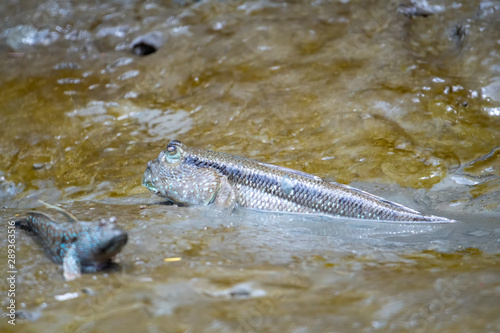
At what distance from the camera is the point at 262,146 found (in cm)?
468

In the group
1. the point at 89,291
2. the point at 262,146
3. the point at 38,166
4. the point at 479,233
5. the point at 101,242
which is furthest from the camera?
the point at 38,166

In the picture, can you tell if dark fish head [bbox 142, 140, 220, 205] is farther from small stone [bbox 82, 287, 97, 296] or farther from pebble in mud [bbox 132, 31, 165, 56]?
pebble in mud [bbox 132, 31, 165, 56]

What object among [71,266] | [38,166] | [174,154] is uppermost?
[174,154]

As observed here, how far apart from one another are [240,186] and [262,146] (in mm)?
995

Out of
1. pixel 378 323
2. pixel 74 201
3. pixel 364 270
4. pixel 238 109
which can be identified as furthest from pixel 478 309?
pixel 238 109

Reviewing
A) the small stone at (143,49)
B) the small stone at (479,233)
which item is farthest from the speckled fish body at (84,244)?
the small stone at (143,49)

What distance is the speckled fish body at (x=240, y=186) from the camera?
364 centimetres

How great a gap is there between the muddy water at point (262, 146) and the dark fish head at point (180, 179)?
0.46 feet

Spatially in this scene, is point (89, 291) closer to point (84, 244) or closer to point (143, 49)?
point (84, 244)

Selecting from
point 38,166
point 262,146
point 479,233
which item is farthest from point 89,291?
point 38,166

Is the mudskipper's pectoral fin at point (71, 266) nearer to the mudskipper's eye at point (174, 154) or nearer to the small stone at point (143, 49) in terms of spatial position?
the mudskipper's eye at point (174, 154)

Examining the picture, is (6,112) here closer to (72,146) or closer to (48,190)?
(72,146)

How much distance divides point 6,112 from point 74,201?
2.27 m

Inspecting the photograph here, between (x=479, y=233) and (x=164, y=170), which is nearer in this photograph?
(x=479, y=233)
